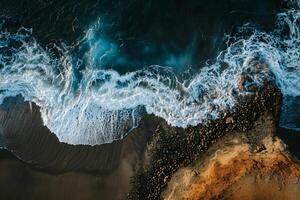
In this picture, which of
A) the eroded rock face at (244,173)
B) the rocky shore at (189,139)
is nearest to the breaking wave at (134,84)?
the rocky shore at (189,139)

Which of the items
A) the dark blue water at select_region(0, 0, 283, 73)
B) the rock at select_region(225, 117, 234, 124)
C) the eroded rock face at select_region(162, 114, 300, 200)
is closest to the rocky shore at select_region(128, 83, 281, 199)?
the rock at select_region(225, 117, 234, 124)

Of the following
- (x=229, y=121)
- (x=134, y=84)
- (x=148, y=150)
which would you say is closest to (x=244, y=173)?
(x=229, y=121)

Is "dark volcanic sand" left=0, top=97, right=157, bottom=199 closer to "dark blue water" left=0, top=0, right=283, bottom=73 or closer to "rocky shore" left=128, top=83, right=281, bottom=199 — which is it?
"rocky shore" left=128, top=83, right=281, bottom=199

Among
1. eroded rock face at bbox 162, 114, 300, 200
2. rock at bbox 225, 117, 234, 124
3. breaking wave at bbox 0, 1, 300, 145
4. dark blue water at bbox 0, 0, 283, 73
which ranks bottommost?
eroded rock face at bbox 162, 114, 300, 200

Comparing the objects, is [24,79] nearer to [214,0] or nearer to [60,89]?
[60,89]

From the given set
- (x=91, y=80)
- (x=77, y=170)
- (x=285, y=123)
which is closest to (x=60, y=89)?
(x=91, y=80)
